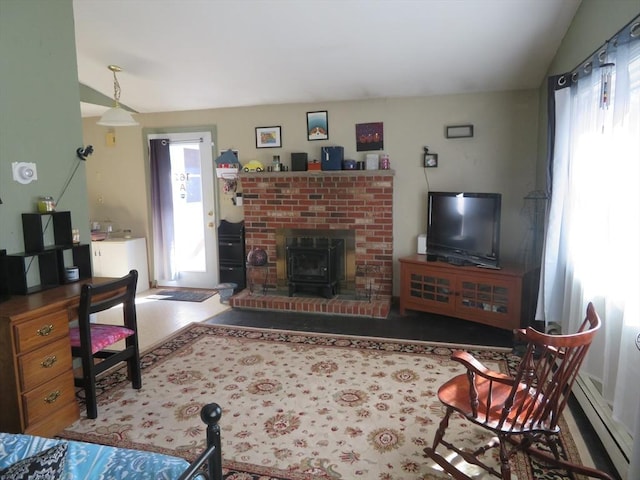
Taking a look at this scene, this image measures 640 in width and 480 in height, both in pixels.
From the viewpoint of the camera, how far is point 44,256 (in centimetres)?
273

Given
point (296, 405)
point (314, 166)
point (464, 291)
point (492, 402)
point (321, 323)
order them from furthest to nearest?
point (314, 166), point (321, 323), point (464, 291), point (296, 405), point (492, 402)

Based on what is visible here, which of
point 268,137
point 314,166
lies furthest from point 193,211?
point 314,166

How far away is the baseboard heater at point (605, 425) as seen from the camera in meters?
1.91

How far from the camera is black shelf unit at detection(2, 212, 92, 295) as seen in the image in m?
2.48

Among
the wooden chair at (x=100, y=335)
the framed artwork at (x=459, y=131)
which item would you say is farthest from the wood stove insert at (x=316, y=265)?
the wooden chair at (x=100, y=335)

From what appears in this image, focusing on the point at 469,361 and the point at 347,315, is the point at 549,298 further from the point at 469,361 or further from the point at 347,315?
the point at 347,315

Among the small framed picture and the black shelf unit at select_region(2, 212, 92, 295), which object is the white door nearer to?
the black shelf unit at select_region(2, 212, 92, 295)

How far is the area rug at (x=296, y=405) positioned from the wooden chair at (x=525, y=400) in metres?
0.15

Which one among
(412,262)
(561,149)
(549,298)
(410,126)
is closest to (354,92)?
(410,126)

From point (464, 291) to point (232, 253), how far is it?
9.20 ft

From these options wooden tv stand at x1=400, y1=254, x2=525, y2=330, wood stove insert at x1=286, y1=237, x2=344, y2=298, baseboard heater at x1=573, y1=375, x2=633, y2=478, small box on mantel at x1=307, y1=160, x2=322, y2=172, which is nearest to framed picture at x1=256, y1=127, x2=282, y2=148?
small box on mantel at x1=307, y1=160, x2=322, y2=172

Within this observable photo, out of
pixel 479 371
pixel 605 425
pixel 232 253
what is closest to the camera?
pixel 479 371

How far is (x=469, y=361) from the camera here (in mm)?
1805

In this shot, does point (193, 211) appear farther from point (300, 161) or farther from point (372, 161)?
point (372, 161)
